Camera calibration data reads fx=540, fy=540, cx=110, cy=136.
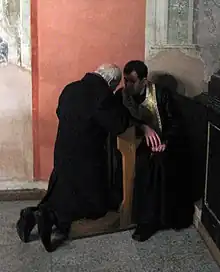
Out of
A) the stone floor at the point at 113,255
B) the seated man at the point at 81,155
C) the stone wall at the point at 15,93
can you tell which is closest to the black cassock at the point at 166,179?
the stone floor at the point at 113,255

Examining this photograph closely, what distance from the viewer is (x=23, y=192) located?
3785 millimetres

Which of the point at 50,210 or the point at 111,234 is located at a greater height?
the point at 50,210

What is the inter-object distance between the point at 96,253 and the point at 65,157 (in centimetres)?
57

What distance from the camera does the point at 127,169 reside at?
3211 mm

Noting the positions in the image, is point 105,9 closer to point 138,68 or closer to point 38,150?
point 138,68

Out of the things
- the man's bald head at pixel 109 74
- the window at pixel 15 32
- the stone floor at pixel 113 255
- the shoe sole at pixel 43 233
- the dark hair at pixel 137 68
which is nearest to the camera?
the stone floor at pixel 113 255

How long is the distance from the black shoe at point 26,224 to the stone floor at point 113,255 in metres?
0.05

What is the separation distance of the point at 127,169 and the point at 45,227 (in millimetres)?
605

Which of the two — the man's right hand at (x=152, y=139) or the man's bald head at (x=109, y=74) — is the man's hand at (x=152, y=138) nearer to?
the man's right hand at (x=152, y=139)

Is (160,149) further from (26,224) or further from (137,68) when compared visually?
(26,224)

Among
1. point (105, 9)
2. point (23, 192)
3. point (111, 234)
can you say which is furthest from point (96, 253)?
point (105, 9)

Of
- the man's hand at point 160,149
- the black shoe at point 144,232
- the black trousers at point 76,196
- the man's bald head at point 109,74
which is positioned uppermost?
the man's bald head at point 109,74

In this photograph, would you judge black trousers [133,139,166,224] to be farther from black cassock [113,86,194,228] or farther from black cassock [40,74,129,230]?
black cassock [40,74,129,230]

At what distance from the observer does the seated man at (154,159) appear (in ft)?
10.4
